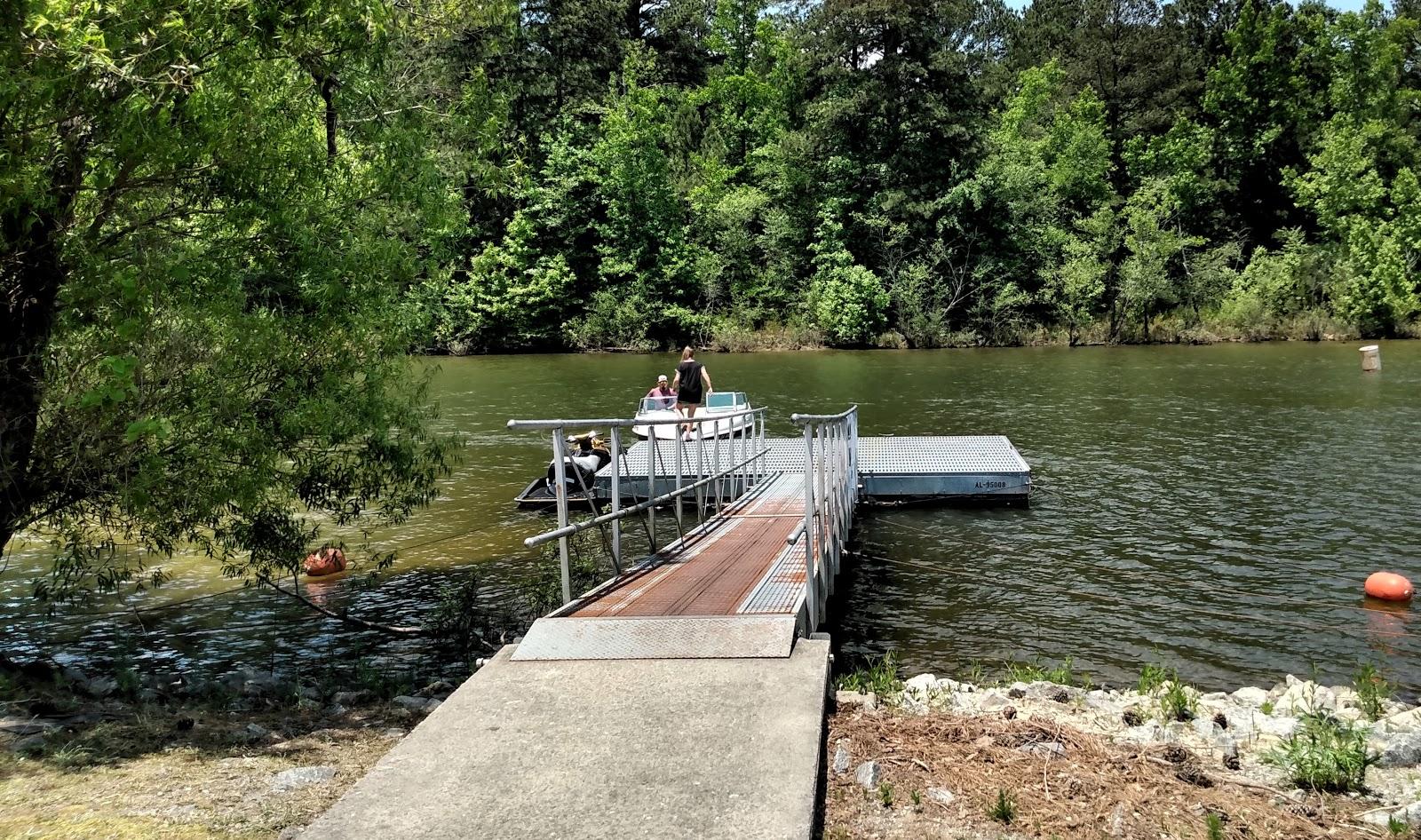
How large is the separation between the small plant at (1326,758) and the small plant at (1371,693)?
4.02 ft

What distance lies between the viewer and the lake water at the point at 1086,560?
10.3 m

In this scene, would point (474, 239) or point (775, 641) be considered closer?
point (775, 641)

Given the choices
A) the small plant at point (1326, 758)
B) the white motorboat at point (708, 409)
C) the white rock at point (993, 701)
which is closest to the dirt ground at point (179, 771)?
the white rock at point (993, 701)

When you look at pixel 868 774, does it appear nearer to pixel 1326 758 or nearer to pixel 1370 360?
pixel 1326 758

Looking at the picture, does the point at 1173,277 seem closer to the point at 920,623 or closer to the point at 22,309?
the point at 920,623

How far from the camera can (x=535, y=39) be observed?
6097cm

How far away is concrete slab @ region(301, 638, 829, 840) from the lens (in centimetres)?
441

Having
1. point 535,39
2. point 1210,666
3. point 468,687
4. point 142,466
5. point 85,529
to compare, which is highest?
point 535,39

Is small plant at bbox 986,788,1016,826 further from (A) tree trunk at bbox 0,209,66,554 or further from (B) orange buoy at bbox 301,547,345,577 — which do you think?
(B) orange buoy at bbox 301,547,345,577

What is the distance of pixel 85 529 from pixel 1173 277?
186 ft

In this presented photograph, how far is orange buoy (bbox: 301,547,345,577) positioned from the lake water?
35 centimetres

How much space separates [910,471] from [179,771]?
1329cm

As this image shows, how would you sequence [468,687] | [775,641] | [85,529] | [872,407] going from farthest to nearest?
[872,407], [85,529], [775,641], [468,687]

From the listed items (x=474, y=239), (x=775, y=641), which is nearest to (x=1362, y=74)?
(x=474, y=239)
